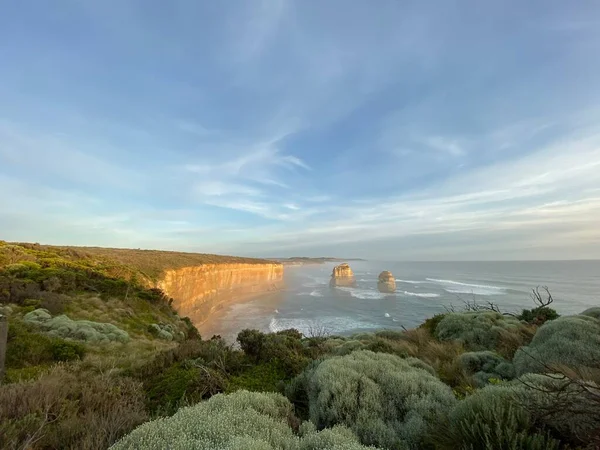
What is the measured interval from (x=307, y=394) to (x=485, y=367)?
15.8 ft

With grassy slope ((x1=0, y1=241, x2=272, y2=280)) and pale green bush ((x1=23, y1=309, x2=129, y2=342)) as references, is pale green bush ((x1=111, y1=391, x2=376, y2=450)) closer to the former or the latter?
pale green bush ((x1=23, y1=309, x2=129, y2=342))

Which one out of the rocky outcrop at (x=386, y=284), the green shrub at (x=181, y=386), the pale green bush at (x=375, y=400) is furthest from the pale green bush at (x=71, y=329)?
the rocky outcrop at (x=386, y=284)

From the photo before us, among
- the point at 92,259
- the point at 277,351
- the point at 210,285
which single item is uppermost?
the point at 92,259

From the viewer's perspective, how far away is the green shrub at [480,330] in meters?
9.73

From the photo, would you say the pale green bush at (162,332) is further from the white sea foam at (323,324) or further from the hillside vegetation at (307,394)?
the white sea foam at (323,324)

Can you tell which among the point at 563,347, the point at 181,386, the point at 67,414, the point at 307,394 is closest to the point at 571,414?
the point at 307,394

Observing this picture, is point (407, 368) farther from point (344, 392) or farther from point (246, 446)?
point (246, 446)

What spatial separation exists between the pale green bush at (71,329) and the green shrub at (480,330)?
1238 cm

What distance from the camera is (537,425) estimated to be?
3201 millimetres

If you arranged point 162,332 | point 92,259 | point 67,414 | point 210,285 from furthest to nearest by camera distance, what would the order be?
point 210,285, point 92,259, point 162,332, point 67,414

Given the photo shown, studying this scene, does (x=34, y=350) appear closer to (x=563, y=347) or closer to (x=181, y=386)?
(x=181, y=386)

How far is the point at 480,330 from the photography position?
35.1ft

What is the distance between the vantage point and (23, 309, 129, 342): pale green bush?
11.0 metres

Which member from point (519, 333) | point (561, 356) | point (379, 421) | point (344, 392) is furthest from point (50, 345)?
point (519, 333)
